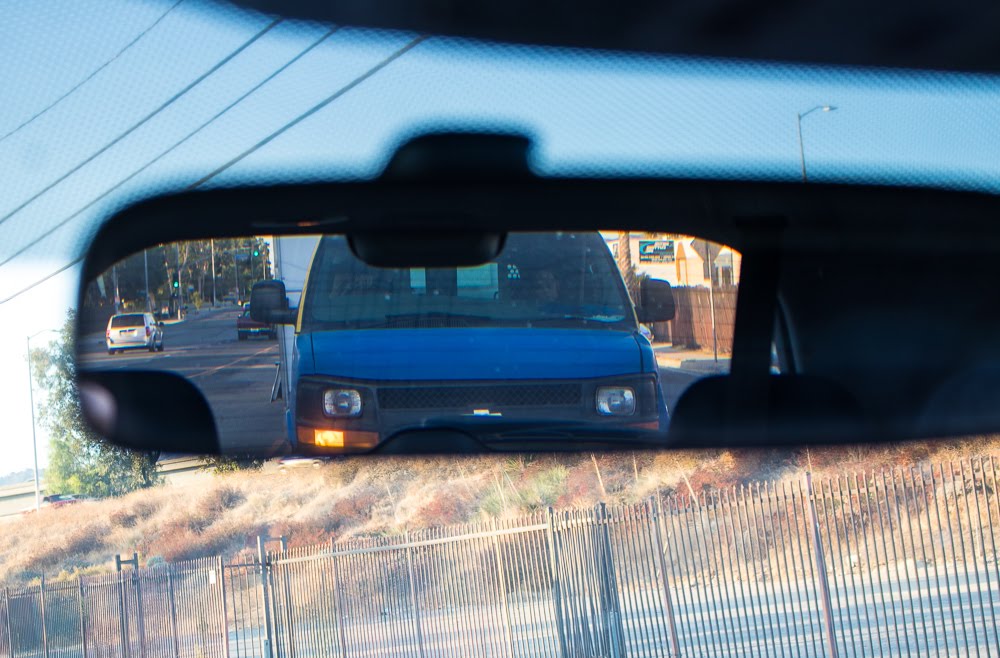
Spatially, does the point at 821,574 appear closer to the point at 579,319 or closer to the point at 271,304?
the point at 579,319

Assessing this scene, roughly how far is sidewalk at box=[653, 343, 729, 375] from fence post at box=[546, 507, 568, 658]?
389 inches

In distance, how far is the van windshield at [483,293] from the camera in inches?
75.6

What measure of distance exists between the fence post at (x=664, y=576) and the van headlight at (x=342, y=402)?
9.50 m

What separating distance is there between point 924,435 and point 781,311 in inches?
24.3

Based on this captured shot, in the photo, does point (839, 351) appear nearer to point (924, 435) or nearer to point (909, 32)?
point (924, 435)

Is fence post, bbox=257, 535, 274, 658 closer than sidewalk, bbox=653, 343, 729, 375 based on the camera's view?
No

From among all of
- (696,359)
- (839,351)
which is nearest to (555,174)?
(696,359)

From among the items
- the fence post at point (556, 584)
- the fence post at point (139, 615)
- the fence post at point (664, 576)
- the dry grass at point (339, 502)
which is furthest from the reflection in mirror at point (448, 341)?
the dry grass at point (339, 502)

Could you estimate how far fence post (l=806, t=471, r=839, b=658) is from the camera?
402 inches

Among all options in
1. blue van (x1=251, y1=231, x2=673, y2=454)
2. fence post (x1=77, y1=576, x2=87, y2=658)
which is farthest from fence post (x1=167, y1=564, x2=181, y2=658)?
blue van (x1=251, y1=231, x2=673, y2=454)

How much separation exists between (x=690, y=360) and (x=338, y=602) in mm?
11781

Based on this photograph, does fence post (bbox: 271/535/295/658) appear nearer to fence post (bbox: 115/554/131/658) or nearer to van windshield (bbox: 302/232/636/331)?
fence post (bbox: 115/554/131/658)

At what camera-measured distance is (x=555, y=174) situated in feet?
7.04

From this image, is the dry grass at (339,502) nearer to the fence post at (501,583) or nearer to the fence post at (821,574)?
the fence post at (501,583)
